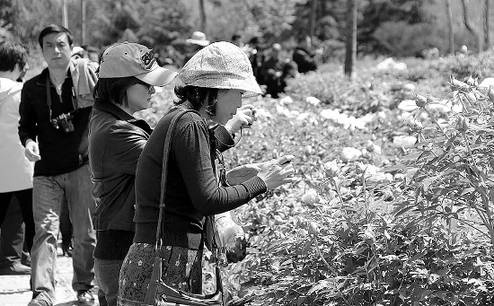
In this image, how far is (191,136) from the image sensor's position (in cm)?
288

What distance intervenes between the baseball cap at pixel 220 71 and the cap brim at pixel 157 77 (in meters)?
0.70

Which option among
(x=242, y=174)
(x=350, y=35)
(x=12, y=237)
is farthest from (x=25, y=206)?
(x=350, y=35)

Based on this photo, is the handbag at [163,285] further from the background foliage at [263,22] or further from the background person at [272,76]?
the background foliage at [263,22]

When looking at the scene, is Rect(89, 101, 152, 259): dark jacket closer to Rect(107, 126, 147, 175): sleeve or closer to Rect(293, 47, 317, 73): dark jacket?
Rect(107, 126, 147, 175): sleeve

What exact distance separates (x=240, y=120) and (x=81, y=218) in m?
2.08

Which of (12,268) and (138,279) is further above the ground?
(138,279)

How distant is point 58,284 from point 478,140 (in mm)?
4096

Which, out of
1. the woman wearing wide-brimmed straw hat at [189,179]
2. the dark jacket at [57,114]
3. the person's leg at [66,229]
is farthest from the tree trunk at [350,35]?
the woman wearing wide-brimmed straw hat at [189,179]

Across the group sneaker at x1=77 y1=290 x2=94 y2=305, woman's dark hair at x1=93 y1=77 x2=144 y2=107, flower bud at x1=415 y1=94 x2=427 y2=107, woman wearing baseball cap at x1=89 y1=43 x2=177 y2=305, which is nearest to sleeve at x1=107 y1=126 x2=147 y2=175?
woman wearing baseball cap at x1=89 y1=43 x2=177 y2=305

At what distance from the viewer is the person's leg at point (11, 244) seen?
6.74m

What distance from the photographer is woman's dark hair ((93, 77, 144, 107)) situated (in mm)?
3855

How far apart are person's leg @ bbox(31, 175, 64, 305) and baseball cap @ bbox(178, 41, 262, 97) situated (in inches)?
99.1

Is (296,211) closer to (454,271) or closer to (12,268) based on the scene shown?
(454,271)

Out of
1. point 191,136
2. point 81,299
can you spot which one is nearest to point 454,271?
point 191,136
